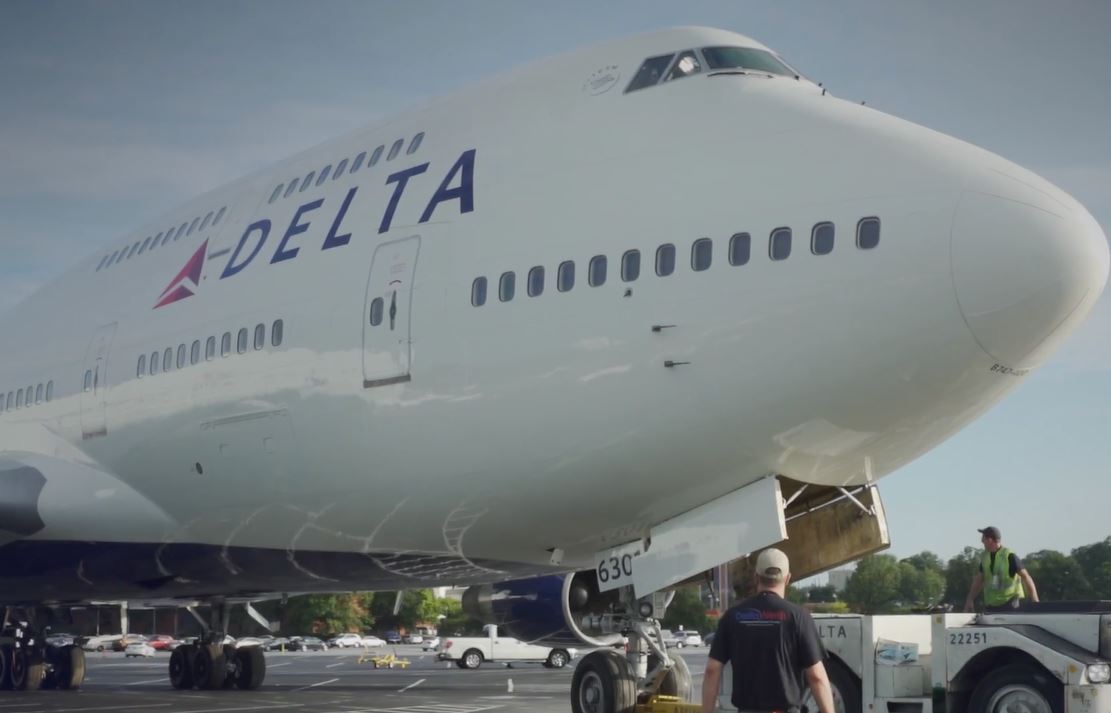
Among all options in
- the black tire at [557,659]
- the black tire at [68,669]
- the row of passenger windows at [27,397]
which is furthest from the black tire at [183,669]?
the black tire at [557,659]

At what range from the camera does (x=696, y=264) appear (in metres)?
9.52

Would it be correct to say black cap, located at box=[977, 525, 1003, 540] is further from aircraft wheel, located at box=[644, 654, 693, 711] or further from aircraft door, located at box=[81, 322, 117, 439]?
aircraft door, located at box=[81, 322, 117, 439]

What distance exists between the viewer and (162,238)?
1619 centimetres

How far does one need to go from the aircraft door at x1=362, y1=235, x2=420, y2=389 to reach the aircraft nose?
454 cm

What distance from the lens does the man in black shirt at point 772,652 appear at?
593 centimetres

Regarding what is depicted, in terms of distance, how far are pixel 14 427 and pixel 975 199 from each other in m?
12.3

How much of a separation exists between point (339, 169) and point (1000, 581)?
7130 mm

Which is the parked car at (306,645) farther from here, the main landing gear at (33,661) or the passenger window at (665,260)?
the passenger window at (665,260)

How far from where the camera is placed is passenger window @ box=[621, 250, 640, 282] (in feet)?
32.2

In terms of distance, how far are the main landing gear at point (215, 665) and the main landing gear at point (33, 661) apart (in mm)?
2315

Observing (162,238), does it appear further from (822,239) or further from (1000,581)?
(1000,581)

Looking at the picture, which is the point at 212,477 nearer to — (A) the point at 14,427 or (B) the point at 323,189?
(B) the point at 323,189

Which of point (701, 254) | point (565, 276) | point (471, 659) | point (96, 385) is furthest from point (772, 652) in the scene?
point (471, 659)

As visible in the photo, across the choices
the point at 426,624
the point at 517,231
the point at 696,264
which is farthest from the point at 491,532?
the point at 426,624
